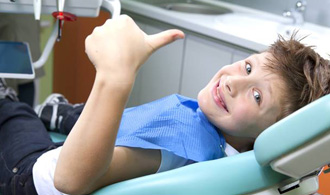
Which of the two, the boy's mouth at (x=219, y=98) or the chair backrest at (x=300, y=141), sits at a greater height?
the chair backrest at (x=300, y=141)

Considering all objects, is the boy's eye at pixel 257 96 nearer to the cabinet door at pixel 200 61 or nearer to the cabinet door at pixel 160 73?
the cabinet door at pixel 200 61

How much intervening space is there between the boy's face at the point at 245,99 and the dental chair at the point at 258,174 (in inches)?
8.8

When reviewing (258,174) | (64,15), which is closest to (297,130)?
(258,174)

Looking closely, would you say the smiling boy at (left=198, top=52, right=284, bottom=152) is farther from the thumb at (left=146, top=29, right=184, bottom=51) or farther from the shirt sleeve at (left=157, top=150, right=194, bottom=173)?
the thumb at (left=146, top=29, right=184, bottom=51)

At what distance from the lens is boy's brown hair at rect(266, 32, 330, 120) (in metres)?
1.21

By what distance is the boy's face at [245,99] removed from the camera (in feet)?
4.09

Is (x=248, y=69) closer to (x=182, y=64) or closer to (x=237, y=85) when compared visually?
(x=237, y=85)

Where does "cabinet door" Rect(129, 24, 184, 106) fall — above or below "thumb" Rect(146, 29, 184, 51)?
below

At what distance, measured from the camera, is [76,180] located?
1.03 metres

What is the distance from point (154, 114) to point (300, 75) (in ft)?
1.20

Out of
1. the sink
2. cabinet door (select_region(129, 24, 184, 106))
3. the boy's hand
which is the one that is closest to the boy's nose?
the boy's hand

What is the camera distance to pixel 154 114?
1334mm

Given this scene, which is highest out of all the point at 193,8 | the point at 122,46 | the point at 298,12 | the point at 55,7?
the point at 122,46

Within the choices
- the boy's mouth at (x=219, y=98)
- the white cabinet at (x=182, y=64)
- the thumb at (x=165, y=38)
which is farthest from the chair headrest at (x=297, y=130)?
the white cabinet at (x=182, y=64)
